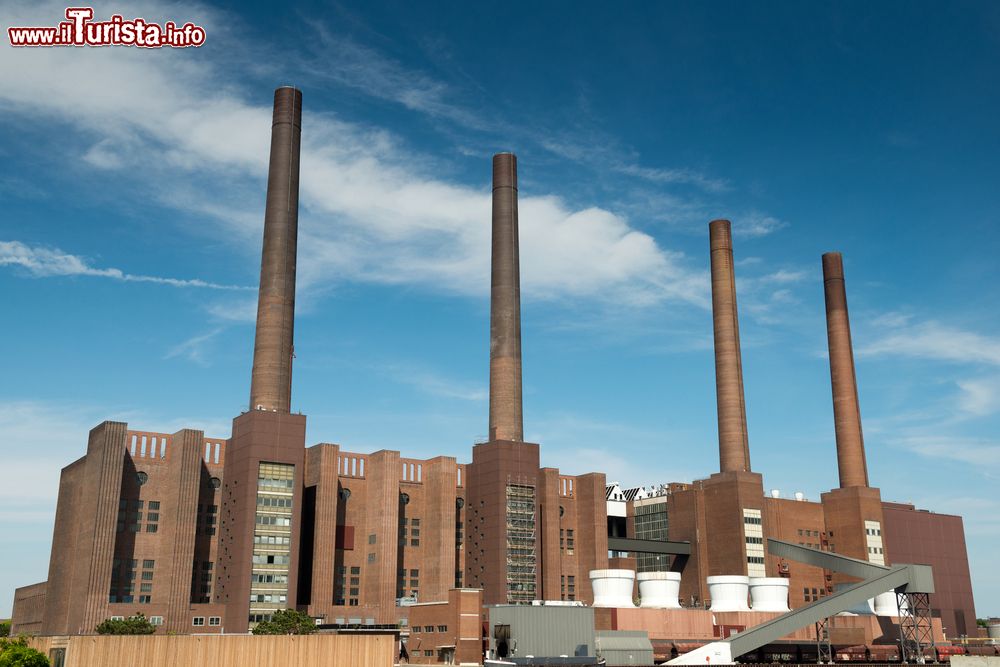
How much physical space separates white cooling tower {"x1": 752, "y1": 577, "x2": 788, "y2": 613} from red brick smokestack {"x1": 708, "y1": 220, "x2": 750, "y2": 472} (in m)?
16.9

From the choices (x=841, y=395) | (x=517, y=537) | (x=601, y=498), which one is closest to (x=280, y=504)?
(x=517, y=537)

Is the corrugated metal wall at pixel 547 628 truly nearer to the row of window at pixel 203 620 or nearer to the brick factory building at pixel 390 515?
the brick factory building at pixel 390 515

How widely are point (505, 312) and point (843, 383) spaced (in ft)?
166

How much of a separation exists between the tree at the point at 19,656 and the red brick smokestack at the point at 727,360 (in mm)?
89722

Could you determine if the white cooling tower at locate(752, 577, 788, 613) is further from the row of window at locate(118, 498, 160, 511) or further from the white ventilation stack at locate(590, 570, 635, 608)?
the row of window at locate(118, 498, 160, 511)

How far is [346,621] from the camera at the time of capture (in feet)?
328

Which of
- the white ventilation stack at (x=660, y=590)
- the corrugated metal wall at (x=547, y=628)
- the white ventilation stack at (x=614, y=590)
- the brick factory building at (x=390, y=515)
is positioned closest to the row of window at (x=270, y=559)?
the brick factory building at (x=390, y=515)

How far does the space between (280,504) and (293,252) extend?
90.7 feet

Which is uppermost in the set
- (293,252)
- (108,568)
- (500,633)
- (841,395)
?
(293,252)

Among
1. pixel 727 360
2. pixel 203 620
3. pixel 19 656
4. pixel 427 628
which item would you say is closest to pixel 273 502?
pixel 203 620

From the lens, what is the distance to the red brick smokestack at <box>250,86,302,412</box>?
100562 millimetres

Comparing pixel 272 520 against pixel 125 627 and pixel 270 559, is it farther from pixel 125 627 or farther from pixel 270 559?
pixel 125 627

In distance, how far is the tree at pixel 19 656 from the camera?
4547 cm

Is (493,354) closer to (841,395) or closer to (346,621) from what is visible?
(346,621)
